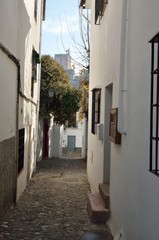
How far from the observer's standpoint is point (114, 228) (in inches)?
227

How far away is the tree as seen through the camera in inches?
762

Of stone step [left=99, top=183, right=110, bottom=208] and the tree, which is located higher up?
the tree

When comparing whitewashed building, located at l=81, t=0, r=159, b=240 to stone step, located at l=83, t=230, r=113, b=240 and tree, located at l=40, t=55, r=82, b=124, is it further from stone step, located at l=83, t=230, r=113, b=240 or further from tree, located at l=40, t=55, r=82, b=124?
tree, located at l=40, t=55, r=82, b=124

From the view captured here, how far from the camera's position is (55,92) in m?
19.5

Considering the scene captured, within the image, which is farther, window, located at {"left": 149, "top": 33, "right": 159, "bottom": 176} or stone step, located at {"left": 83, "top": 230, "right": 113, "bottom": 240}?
stone step, located at {"left": 83, "top": 230, "right": 113, "bottom": 240}

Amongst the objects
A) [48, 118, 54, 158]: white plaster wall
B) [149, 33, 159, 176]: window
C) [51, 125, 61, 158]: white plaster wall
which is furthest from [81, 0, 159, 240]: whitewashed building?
[51, 125, 61, 158]: white plaster wall

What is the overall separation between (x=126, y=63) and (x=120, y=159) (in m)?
1.46

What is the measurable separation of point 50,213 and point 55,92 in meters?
12.5

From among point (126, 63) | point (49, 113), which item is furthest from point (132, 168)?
point (49, 113)

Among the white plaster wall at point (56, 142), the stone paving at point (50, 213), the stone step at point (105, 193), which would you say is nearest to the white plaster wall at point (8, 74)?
the stone paving at point (50, 213)

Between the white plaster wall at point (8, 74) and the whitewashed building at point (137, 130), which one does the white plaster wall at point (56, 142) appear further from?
the whitewashed building at point (137, 130)

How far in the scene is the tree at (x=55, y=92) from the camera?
1936cm

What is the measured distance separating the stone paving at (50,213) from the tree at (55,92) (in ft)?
25.4

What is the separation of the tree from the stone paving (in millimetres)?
7744
